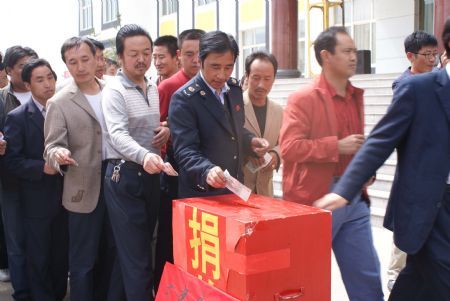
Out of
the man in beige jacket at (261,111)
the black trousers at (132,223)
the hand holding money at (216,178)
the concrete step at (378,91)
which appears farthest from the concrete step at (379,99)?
the hand holding money at (216,178)

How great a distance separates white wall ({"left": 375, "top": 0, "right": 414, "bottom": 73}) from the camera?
48.0 ft

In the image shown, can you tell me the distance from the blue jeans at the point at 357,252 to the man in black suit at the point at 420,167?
451 mm

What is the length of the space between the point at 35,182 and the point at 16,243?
514 mm

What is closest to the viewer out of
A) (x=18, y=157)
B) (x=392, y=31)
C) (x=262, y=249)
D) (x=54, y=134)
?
(x=262, y=249)

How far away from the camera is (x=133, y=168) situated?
314 centimetres

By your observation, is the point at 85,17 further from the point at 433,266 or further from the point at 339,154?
the point at 433,266

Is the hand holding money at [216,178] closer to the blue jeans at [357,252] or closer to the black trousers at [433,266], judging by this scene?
the blue jeans at [357,252]

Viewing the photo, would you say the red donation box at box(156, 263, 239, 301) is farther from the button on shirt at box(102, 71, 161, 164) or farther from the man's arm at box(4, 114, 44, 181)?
the man's arm at box(4, 114, 44, 181)

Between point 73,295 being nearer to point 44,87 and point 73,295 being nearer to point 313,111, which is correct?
point 44,87

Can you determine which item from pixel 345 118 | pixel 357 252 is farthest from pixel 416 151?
pixel 357 252

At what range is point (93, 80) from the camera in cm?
354

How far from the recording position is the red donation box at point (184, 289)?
7.60ft

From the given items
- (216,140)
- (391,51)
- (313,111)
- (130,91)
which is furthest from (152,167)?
(391,51)

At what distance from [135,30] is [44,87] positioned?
0.90m
